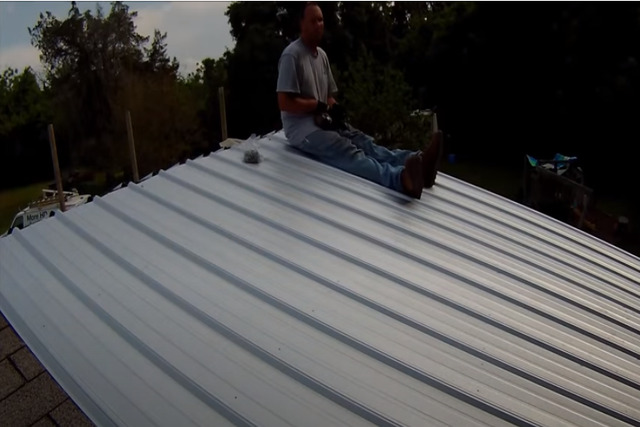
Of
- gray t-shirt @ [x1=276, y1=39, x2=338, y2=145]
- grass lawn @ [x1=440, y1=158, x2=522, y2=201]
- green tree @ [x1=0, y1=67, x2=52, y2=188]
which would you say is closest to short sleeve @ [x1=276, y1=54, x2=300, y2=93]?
gray t-shirt @ [x1=276, y1=39, x2=338, y2=145]

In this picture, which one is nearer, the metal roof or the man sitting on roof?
the metal roof

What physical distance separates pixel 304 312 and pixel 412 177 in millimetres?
1637

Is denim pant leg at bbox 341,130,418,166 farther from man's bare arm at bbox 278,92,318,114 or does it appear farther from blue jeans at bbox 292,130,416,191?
man's bare arm at bbox 278,92,318,114

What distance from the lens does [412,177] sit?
11.9 ft

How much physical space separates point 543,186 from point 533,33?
25.1 ft

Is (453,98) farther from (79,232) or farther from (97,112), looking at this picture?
(79,232)

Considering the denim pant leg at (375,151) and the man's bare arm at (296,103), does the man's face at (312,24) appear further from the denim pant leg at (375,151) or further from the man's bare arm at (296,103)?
the denim pant leg at (375,151)

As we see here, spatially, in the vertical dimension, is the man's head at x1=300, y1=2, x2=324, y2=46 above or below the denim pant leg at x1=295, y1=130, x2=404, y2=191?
above

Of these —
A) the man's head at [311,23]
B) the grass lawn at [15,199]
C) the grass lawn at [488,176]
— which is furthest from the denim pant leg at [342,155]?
the grass lawn at [15,199]

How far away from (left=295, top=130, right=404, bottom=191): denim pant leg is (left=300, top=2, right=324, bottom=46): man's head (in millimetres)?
615

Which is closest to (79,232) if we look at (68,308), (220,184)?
(68,308)

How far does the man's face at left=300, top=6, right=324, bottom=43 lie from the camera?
3.85 metres

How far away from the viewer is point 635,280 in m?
3.78

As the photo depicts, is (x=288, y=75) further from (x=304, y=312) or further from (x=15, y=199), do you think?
(x=15, y=199)
